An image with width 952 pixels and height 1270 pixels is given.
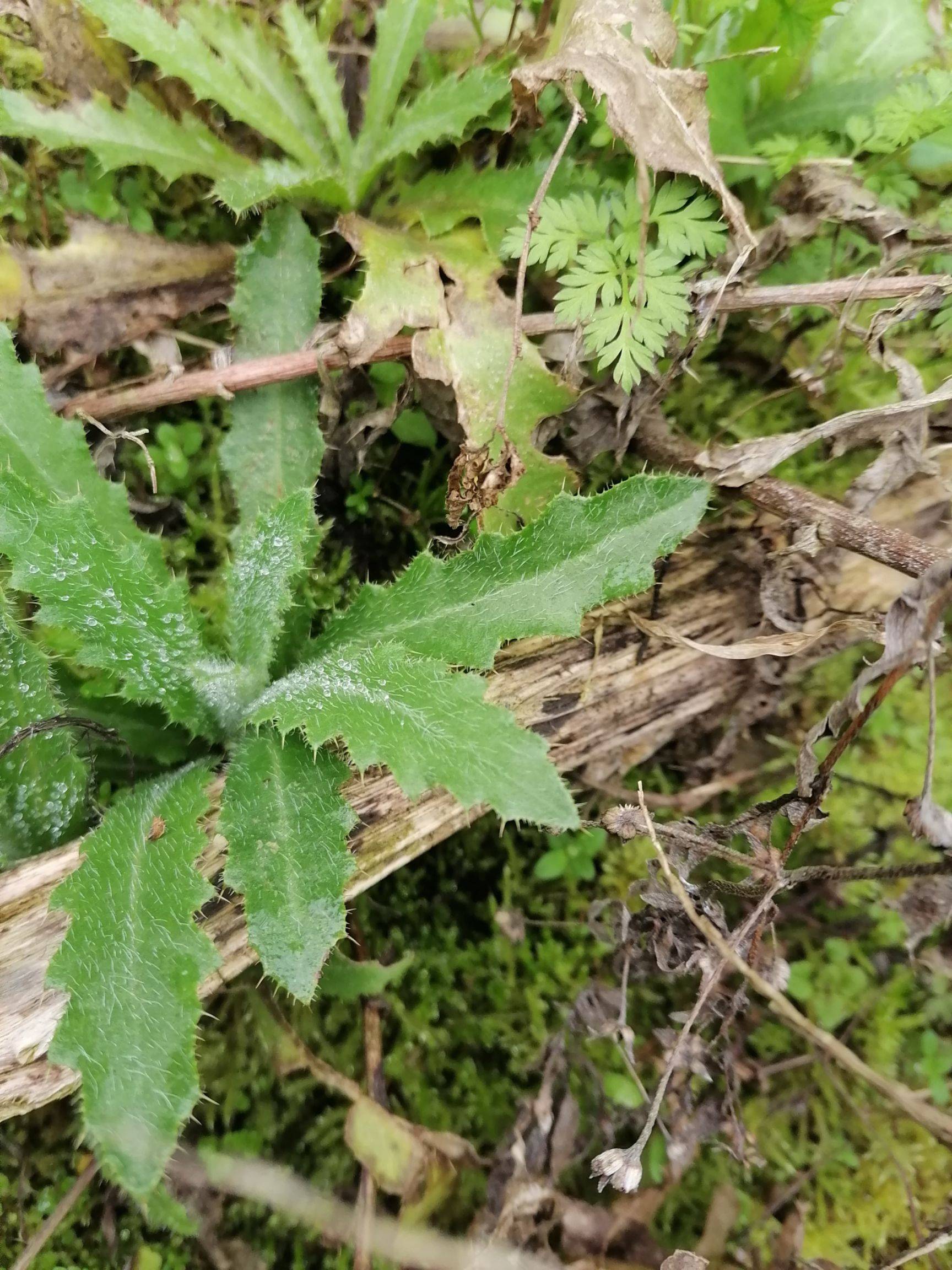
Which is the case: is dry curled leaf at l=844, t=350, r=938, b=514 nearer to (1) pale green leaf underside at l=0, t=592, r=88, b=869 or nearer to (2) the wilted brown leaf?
(2) the wilted brown leaf

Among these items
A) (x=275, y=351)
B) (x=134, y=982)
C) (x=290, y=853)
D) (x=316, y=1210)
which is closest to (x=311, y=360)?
(x=275, y=351)

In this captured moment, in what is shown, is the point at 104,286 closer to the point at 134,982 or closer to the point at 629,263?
the point at 629,263

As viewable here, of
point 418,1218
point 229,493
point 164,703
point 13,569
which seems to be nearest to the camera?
point 13,569

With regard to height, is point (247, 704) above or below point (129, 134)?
below

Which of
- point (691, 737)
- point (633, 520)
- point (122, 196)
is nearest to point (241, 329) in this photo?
point (122, 196)

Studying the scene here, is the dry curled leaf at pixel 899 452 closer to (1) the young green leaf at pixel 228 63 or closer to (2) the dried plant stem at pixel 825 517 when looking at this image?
(2) the dried plant stem at pixel 825 517

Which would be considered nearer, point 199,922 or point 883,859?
point 199,922

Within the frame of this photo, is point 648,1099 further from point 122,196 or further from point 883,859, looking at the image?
point 122,196
